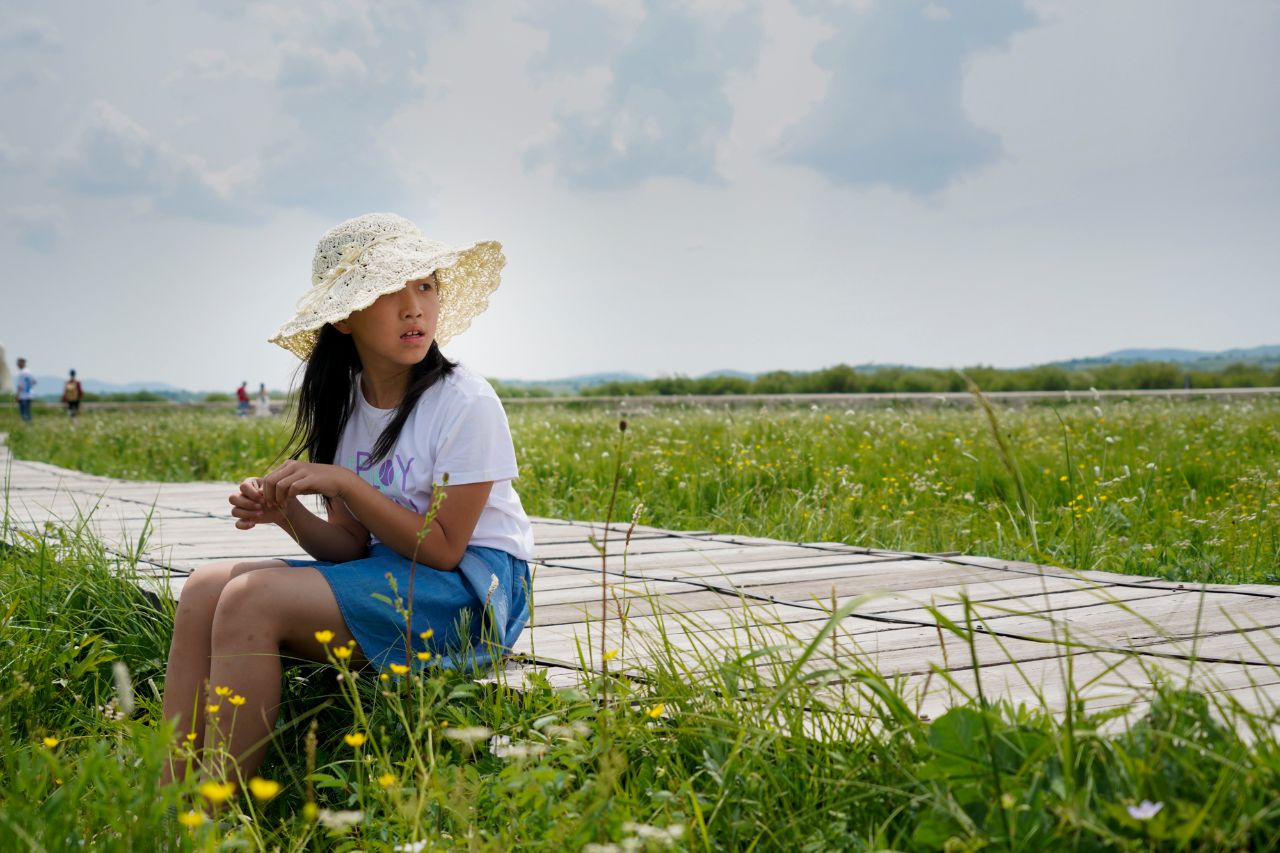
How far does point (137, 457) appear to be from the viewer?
1212 centimetres

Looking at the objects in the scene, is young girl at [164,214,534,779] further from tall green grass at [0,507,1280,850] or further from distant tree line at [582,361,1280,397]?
distant tree line at [582,361,1280,397]

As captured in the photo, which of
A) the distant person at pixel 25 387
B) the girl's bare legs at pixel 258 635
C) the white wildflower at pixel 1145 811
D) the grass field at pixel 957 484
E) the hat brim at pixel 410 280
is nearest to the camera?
the white wildflower at pixel 1145 811

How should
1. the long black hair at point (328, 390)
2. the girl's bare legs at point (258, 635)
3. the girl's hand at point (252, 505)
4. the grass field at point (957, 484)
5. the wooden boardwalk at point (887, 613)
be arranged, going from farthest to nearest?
the grass field at point (957, 484)
the long black hair at point (328, 390)
the girl's hand at point (252, 505)
the girl's bare legs at point (258, 635)
the wooden boardwalk at point (887, 613)

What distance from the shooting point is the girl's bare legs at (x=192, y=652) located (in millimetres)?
2727

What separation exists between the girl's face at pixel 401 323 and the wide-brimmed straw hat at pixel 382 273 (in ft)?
0.19

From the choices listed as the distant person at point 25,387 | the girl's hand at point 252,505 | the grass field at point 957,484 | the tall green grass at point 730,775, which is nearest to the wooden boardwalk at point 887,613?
the tall green grass at point 730,775

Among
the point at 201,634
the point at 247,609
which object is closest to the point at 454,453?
the point at 247,609

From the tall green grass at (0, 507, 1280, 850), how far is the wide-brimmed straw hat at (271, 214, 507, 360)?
0.90m

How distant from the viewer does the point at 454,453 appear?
9.29 ft

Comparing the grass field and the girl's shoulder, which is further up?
the girl's shoulder

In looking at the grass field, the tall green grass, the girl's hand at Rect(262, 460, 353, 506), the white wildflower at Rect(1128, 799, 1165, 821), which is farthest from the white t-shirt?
the white wildflower at Rect(1128, 799, 1165, 821)

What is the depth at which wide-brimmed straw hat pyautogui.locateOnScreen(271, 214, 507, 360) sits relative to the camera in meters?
2.93

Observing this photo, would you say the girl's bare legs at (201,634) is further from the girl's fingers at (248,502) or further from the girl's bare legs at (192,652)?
the girl's fingers at (248,502)

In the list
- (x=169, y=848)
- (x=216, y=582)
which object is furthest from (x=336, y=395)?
(x=169, y=848)
